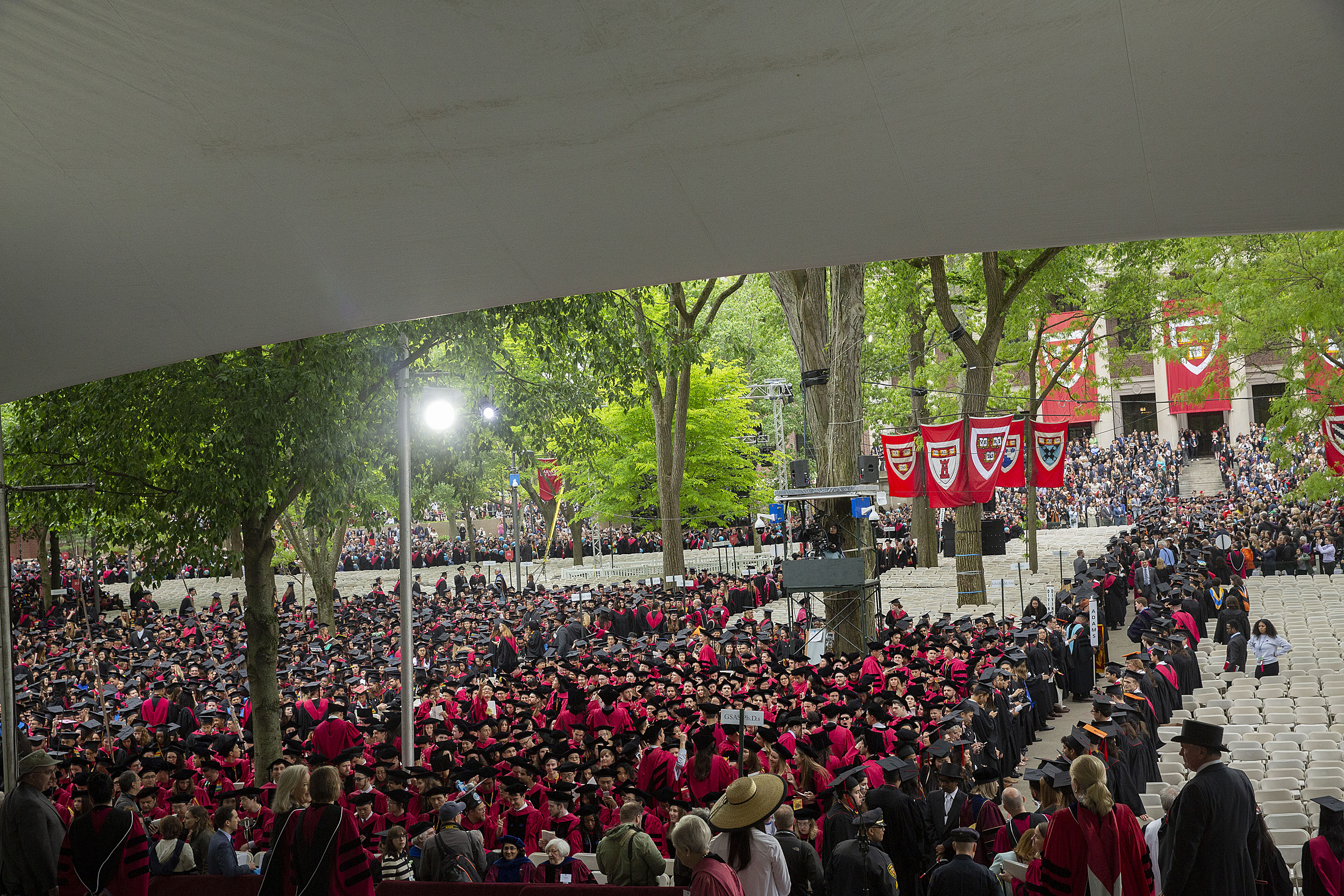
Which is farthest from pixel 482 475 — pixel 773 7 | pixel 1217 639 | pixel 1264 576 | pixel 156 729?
pixel 1264 576

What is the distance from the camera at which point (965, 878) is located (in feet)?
21.2

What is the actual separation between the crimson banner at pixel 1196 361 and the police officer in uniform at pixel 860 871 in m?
21.6

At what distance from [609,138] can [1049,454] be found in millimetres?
15224

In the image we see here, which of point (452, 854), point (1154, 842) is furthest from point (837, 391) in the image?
point (452, 854)

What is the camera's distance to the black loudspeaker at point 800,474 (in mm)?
17859

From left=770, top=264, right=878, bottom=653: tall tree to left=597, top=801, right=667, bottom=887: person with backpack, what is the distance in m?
11.5

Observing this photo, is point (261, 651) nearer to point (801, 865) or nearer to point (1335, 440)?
point (801, 865)

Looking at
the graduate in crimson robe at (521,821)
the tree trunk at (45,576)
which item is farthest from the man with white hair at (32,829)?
the tree trunk at (45,576)

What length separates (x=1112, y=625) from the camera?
23.9 meters

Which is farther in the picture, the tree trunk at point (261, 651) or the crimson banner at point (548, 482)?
the crimson banner at point (548, 482)

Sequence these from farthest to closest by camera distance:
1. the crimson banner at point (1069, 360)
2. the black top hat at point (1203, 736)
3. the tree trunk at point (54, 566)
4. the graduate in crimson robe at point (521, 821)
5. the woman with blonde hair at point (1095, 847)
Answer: the crimson banner at point (1069, 360) < the tree trunk at point (54, 566) < the graduate in crimson robe at point (521, 821) < the woman with blonde hair at point (1095, 847) < the black top hat at point (1203, 736)

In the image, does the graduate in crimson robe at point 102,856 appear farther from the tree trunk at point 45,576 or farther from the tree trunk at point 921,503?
the tree trunk at point 45,576

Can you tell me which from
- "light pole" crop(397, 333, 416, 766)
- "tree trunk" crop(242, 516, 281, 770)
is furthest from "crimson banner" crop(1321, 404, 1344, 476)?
"tree trunk" crop(242, 516, 281, 770)

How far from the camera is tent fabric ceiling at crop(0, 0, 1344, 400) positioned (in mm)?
5523
